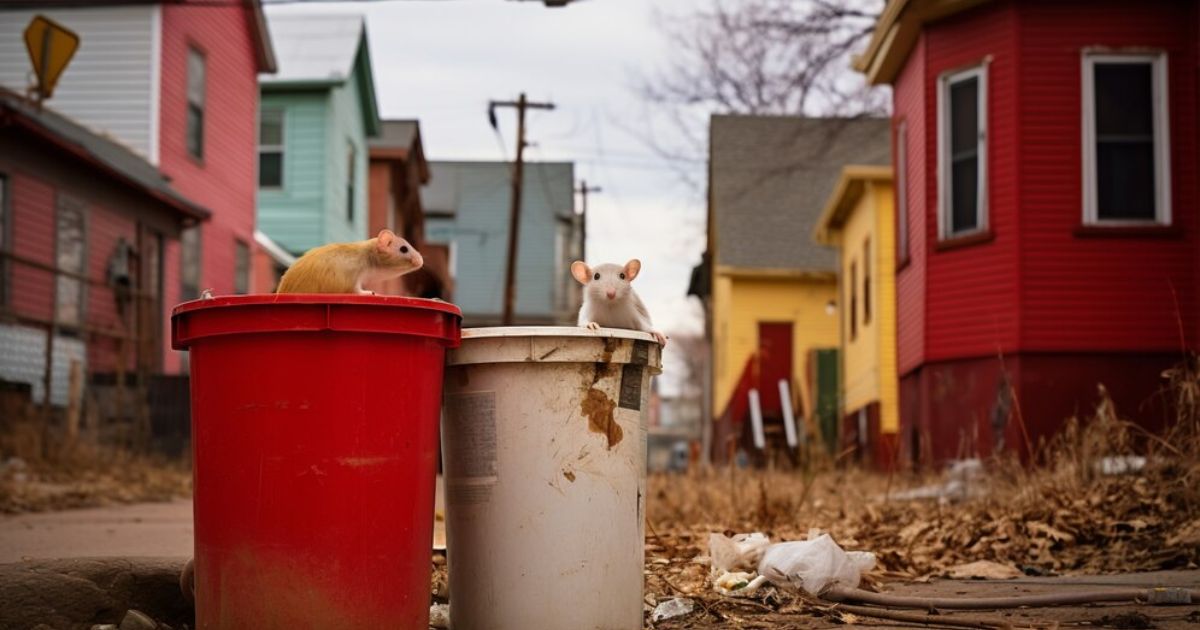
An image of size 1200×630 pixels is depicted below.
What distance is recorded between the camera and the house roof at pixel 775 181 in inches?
1260

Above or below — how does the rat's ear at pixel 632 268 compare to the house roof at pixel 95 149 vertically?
below

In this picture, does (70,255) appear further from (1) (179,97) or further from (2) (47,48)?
(2) (47,48)

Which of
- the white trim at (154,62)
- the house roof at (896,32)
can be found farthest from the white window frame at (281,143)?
the house roof at (896,32)

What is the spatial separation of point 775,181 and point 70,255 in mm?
18395

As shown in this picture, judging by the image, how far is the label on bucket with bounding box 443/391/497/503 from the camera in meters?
4.74

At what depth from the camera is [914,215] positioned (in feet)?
56.9

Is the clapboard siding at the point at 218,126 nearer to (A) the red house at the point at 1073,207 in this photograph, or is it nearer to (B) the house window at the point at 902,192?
(B) the house window at the point at 902,192

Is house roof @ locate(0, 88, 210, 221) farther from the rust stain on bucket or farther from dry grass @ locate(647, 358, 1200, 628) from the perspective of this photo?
the rust stain on bucket

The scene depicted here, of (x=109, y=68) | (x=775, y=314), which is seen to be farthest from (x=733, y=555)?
(x=775, y=314)

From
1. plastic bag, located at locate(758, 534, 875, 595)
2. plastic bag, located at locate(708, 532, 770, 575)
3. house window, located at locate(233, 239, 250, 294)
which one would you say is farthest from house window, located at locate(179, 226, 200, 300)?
plastic bag, located at locate(758, 534, 875, 595)

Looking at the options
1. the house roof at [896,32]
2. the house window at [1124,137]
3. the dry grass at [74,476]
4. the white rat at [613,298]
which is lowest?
the dry grass at [74,476]

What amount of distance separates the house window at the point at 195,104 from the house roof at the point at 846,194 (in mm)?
10647

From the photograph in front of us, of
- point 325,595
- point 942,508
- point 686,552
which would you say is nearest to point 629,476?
point 325,595

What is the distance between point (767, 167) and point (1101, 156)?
19.6m
